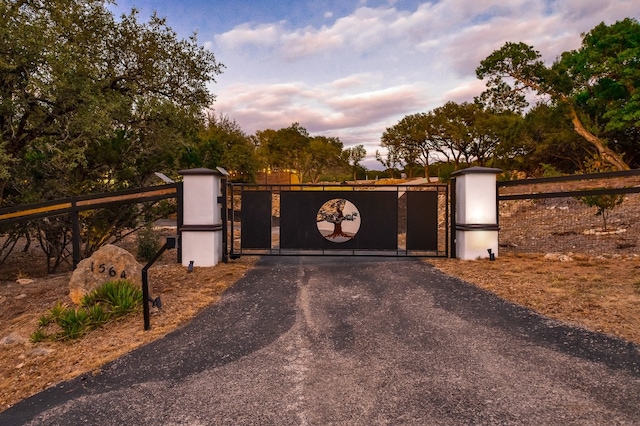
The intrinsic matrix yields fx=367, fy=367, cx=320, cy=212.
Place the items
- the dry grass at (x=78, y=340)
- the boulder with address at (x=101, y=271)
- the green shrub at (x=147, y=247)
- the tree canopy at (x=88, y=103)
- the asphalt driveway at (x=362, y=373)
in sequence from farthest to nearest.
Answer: the green shrub at (x=147, y=247) → the tree canopy at (x=88, y=103) → the boulder with address at (x=101, y=271) → the dry grass at (x=78, y=340) → the asphalt driveway at (x=362, y=373)

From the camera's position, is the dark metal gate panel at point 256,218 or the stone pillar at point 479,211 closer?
the stone pillar at point 479,211

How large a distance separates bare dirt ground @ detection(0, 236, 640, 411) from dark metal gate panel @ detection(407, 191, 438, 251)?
0.56 meters

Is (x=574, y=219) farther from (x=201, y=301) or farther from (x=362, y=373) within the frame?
(x=201, y=301)

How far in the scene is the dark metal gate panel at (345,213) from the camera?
9516mm

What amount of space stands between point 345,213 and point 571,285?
502 cm

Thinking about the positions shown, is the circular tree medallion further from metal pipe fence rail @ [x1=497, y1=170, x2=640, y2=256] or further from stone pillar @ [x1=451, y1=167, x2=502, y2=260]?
metal pipe fence rail @ [x1=497, y1=170, x2=640, y2=256]

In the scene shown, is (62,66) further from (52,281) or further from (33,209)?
(52,281)

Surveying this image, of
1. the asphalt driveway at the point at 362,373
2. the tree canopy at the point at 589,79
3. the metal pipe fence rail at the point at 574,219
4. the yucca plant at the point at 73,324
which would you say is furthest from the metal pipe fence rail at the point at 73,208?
the tree canopy at the point at 589,79

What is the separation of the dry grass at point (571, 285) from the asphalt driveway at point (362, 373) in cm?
48

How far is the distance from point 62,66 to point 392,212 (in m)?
8.73

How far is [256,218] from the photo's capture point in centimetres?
957

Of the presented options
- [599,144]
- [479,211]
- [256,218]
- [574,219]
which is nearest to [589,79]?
[599,144]

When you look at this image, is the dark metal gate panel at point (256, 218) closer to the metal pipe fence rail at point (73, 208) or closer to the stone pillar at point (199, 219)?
the stone pillar at point (199, 219)

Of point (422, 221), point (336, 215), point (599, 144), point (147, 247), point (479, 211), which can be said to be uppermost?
point (599, 144)
